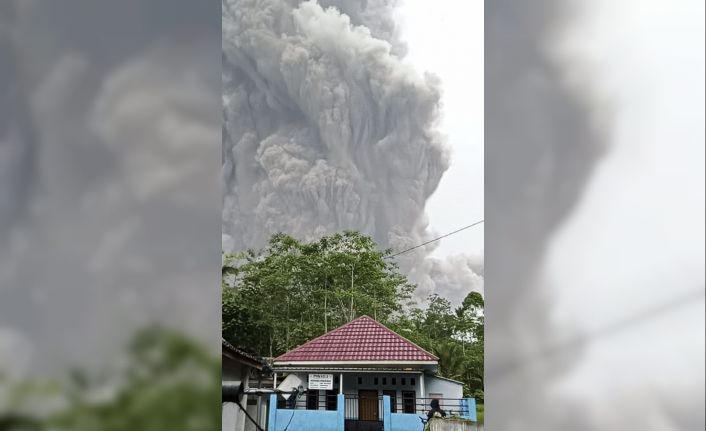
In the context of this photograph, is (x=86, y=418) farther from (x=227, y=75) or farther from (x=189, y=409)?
(x=227, y=75)

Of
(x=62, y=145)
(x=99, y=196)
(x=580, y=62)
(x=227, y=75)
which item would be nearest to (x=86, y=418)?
(x=99, y=196)

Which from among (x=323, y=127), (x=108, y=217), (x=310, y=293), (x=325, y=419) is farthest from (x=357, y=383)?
(x=108, y=217)

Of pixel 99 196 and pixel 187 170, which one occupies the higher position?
pixel 187 170

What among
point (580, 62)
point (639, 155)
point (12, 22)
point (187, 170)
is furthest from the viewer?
point (187, 170)

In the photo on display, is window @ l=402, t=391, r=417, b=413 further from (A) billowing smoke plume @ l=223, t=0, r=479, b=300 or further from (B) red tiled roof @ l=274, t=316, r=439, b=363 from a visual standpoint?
(A) billowing smoke plume @ l=223, t=0, r=479, b=300

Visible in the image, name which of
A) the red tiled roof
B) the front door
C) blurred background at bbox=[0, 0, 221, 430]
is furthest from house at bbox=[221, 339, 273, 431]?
blurred background at bbox=[0, 0, 221, 430]

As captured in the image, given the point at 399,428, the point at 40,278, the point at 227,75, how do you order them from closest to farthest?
the point at 40,278
the point at 399,428
the point at 227,75

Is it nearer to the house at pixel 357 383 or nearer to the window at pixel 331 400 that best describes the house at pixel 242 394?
the house at pixel 357 383
